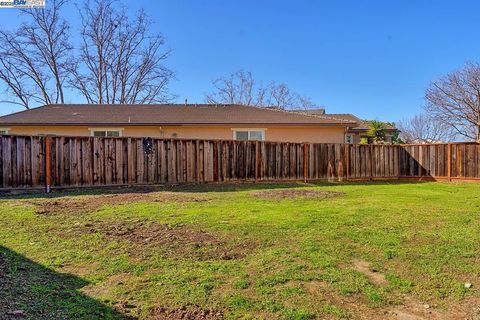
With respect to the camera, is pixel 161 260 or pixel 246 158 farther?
pixel 246 158

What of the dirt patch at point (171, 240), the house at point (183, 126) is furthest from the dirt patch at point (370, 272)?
the house at point (183, 126)

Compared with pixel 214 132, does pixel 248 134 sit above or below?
below

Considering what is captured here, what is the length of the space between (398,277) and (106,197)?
7.33m

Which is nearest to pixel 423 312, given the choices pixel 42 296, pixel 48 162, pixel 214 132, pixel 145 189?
pixel 42 296

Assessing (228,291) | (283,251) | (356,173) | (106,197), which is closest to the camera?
(228,291)

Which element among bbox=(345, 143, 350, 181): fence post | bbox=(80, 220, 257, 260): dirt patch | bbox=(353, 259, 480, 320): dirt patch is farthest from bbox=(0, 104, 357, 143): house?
bbox=(353, 259, 480, 320): dirt patch

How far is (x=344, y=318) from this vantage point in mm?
3117

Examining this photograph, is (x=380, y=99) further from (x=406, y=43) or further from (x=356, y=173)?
(x=356, y=173)

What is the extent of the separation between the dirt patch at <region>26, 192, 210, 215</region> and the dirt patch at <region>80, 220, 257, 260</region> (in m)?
1.68

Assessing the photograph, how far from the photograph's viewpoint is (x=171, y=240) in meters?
5.27

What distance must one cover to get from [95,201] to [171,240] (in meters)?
4.19

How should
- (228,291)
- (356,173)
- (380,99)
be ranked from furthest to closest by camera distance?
(380,99) → (356,173) → (228,291)

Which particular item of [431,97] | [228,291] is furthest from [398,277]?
[431,97]

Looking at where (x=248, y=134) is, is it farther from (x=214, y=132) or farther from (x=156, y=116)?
(x=156, y=116)
